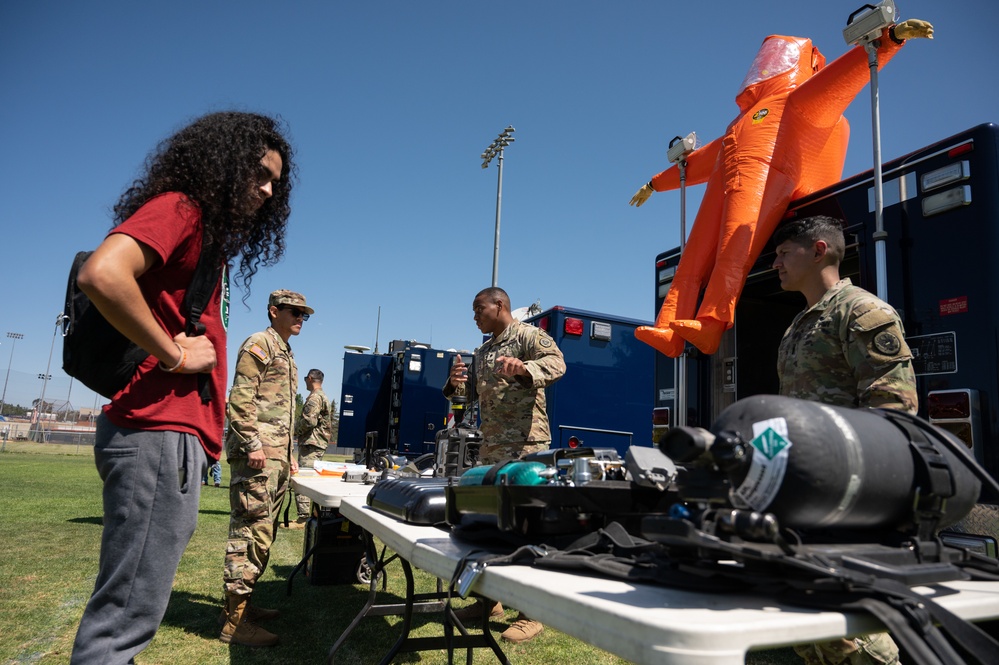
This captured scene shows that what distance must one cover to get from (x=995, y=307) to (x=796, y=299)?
2.18 m

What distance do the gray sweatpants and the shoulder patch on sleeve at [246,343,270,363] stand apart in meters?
2.44

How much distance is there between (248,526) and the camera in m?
3.85

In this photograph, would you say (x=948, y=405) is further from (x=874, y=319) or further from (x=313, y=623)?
(x=313, y=623)

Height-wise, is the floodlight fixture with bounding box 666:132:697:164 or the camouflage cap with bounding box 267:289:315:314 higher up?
the floodlight fixture with bounding box 666:132:697:164

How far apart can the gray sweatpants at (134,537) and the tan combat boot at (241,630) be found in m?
2.25

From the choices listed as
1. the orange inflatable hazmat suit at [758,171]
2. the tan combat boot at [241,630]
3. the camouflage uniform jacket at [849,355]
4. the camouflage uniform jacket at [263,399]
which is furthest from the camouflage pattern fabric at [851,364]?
the camouflage uniform jacket at [263,399]

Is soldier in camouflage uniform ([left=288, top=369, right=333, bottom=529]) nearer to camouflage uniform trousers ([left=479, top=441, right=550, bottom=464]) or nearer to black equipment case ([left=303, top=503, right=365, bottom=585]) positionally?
black equipment case ([left=303, top=503, right=365, bottom=585])

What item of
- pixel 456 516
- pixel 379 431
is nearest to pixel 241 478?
pixel 456 516

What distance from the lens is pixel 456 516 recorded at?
179 centimetres

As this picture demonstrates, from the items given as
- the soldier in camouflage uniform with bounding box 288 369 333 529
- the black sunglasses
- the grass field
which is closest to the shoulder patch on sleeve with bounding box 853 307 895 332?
the grass field

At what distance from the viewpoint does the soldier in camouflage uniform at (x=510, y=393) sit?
385 cm

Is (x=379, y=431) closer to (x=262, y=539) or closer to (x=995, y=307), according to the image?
(x=262, y=539)

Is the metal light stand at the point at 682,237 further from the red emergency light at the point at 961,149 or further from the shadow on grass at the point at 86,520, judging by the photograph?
the shadow on grass at the point at 86,520

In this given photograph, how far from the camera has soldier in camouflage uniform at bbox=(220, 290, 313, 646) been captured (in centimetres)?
375
